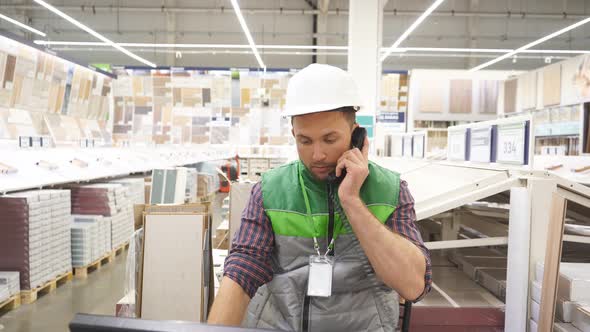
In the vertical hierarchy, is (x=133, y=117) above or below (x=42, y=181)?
above

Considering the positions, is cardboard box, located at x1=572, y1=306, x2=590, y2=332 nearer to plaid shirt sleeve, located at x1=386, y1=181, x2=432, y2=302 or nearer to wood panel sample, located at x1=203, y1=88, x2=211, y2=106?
plaid shirt sleeve, located at x1=386, y1=181, x2=432, y2=302

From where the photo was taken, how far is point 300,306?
1556 mm

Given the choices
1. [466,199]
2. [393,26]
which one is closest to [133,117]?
[393,26]

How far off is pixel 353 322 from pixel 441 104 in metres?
8.87

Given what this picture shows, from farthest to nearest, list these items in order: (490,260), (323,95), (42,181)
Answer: (42,181)
(490,260)
(323,95)

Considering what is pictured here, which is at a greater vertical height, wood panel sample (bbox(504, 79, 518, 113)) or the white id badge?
wood panel sample (bbox(504, 79, 518, 113))

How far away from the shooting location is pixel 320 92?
57.5 inches

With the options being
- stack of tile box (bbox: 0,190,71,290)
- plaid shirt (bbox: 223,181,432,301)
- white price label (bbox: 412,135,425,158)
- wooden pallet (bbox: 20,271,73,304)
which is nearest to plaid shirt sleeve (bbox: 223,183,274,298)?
plaid shirt (bbox: 223,181,432,301)

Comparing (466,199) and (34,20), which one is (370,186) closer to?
(466,199)

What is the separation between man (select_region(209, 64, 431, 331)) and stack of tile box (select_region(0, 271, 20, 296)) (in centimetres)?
368

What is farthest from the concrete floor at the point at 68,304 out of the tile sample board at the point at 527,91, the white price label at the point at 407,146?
the tile sample board at the point at 527,91

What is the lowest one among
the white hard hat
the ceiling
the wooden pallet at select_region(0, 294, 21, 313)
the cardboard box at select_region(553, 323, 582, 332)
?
the wooden pallet at select_region(0, 294, 21, 313)

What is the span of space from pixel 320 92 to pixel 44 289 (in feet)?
15.4

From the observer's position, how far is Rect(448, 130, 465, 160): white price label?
10.6ft
